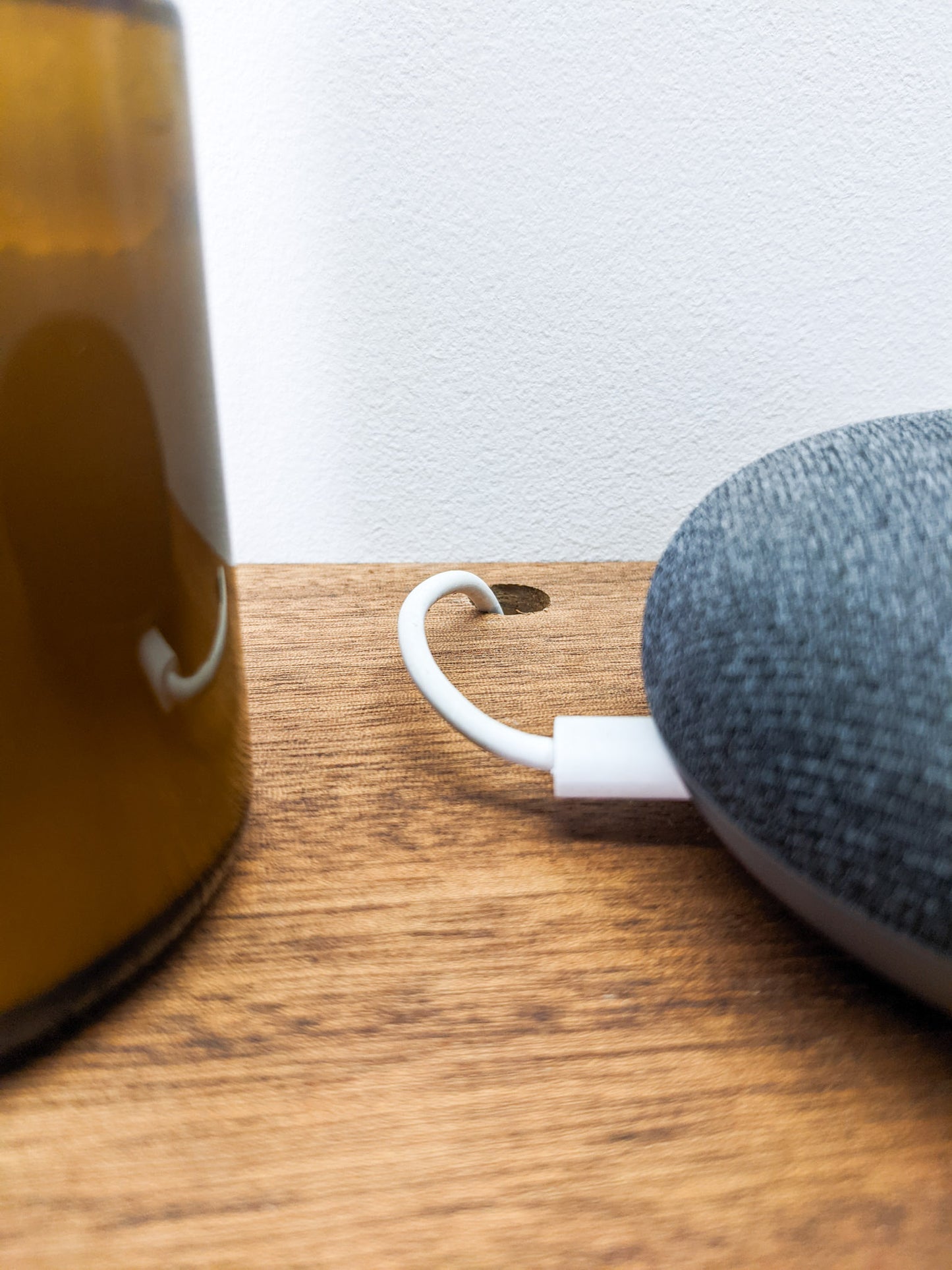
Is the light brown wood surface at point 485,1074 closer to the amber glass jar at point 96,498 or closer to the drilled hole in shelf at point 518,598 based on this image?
the amber glass jar at point 96,498

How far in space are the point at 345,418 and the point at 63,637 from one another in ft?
1.15

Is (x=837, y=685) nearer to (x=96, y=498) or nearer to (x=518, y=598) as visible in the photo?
(x=96, y=498)

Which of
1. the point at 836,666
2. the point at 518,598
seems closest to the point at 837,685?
the point at 836,666

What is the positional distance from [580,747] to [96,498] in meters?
0.12

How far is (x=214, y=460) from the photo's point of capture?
0.58 feet

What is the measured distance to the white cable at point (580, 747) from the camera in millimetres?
199

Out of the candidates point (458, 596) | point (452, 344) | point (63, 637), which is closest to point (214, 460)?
point (63, 637)

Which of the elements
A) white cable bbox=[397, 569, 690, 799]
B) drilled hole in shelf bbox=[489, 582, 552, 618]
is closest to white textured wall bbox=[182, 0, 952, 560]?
drilled hole in shelf bbox=[489, 582, 552, 618]

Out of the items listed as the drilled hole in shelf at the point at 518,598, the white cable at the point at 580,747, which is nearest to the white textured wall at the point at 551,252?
the drilled hole in shelf at the point at 518,598

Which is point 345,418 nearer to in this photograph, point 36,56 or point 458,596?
point 458,596

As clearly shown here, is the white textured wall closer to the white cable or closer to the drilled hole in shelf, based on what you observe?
the drilled hole in shelf

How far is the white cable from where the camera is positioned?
199 millimetres

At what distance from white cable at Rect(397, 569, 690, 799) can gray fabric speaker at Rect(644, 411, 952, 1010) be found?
19mm

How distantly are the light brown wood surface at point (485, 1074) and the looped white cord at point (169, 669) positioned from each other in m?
0.05
